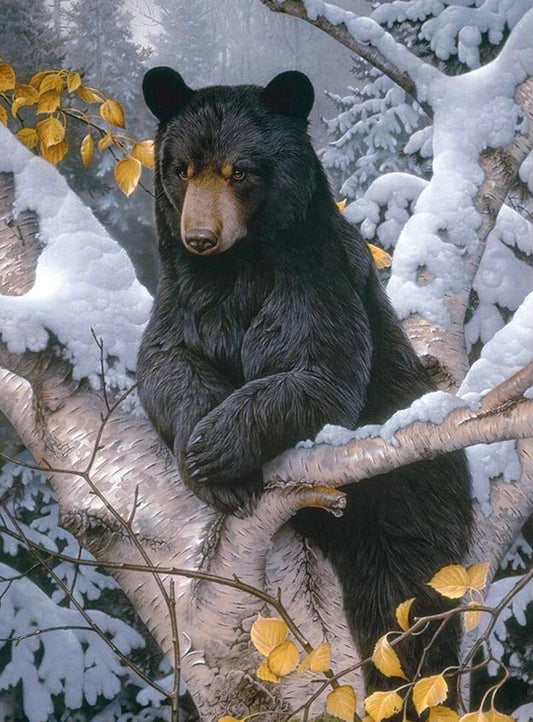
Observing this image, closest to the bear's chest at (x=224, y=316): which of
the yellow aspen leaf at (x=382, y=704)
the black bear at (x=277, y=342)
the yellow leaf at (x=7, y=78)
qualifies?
the black bear at (x=277, y=342)

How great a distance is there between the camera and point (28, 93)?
1661 mm

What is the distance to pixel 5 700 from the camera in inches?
77.6

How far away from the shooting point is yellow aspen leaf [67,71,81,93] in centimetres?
159

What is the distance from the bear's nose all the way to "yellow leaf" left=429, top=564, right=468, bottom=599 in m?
0.65

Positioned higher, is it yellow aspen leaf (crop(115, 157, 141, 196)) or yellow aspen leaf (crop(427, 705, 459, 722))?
yellow aspen leaf (crop(115, 157, 141, 196))

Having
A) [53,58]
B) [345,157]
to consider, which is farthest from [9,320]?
[345,157]

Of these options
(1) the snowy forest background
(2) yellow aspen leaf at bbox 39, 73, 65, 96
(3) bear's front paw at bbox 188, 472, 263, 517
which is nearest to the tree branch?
(3) bear's front paw at bbox 188, 472, 263, 517

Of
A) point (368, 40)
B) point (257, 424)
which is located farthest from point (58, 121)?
point (257, 424)

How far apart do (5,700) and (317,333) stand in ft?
4.47

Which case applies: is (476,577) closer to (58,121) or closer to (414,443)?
(414,443)

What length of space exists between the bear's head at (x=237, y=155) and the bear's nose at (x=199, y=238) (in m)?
0.02

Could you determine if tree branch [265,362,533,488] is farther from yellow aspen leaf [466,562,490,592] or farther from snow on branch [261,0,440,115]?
snow on branch [261,0,440,115]

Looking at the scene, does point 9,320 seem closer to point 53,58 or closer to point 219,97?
point 219,97

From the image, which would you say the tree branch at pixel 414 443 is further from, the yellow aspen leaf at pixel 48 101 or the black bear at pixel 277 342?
the yellow aspen leaf at pixel 48 101
